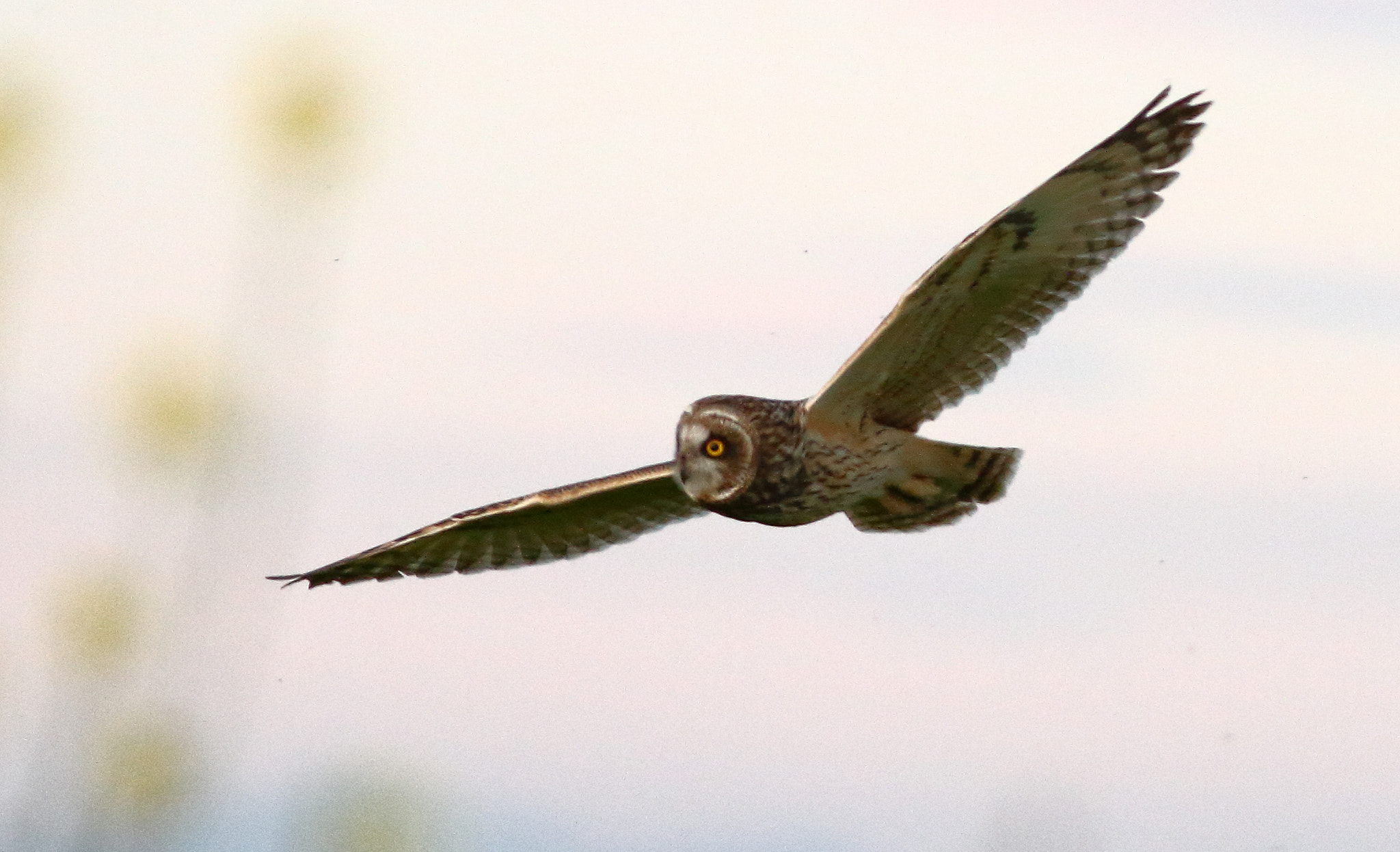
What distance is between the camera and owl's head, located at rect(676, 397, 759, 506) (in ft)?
20.9

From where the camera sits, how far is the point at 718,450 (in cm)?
641

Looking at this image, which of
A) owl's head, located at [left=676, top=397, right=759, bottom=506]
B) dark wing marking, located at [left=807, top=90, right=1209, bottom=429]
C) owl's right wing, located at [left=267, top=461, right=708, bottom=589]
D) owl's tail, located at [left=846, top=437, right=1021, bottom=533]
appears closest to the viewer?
dark wing marking, located at [left=807, top=90, right=1209, bottom=429]

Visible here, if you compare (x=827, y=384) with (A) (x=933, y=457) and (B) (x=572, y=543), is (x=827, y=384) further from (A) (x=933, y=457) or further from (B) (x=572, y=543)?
(B) (x=572, y=543)

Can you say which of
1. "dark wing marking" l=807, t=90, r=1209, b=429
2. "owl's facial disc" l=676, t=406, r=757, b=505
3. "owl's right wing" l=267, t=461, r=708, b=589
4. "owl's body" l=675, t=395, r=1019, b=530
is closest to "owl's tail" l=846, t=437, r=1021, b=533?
"owl's body" l=675, t=395, r=1019, b=530

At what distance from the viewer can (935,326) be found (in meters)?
6.34

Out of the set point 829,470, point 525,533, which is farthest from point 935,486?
point 525,533

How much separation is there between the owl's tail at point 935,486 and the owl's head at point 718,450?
27.5 inches

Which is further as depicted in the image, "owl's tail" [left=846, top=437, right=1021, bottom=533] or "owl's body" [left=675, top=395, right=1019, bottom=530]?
"owl's tail" [left=846, top=437, right=1021, bottom=533]

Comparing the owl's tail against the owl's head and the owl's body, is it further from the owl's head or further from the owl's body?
the owl's head

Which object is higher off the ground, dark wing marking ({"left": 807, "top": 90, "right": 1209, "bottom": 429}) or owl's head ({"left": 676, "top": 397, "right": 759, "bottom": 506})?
dark wing marking ({"left": 807, "top": 90, "right": 1209, "bottom": 429})

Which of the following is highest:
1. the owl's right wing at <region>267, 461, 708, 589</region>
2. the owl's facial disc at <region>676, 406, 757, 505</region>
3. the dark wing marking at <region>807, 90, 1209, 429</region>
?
the dark wing marking at <region>807, 90, 1209, 429</region>

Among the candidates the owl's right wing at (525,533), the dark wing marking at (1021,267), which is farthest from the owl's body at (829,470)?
the owl's right wing at (525,533)

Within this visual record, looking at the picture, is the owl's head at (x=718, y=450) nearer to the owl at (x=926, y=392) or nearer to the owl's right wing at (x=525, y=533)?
the owl at (x=926, y=392)

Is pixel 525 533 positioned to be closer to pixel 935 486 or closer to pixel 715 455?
pixel 715 455
